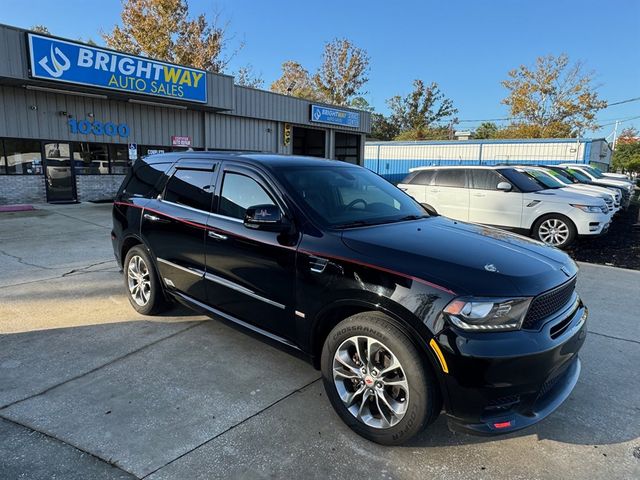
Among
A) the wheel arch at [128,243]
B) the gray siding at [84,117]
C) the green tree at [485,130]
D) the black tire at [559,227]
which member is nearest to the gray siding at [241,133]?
the gray siding at [84,117]

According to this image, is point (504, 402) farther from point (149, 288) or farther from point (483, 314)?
point (149, 288)

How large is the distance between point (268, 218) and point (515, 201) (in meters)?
7.49

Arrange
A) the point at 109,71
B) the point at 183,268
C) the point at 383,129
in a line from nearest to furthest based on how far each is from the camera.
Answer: the point at 183,268, the point at 109,71, the point at 383,129

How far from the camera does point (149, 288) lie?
4.63 m

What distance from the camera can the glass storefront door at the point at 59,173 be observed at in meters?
14.8

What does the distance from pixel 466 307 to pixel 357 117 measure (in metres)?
25.0

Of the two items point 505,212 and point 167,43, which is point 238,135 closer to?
A: point 505,212

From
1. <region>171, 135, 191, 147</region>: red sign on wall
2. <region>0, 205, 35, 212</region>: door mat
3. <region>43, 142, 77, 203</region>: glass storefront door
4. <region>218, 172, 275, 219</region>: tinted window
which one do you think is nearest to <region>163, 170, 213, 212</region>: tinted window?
<region>218, 172, 275, 219</region>: tinted window

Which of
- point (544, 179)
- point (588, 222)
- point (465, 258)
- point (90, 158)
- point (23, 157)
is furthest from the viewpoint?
point (90, 158)

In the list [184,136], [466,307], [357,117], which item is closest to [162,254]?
[466,307]

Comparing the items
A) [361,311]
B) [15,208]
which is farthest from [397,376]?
[15,208]

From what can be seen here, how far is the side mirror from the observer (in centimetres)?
312

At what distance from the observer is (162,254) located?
14.1 feet

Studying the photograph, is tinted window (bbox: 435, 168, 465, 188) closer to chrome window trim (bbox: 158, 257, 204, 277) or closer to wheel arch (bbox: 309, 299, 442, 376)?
chrome window trim (bbox: 158, 257, 204, 277)
